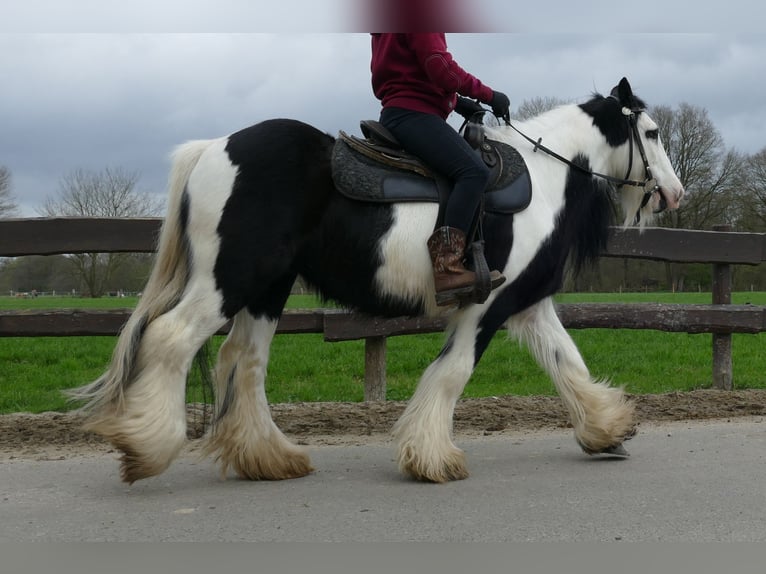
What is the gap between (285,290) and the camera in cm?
467

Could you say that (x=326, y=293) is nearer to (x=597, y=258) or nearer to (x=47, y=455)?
(x=597, y=258)

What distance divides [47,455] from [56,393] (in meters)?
3.12

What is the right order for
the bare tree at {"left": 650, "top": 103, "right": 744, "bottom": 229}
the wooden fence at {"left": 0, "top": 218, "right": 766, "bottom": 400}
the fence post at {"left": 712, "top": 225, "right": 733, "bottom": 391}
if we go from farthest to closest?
the bare tree at {"left": 650, "top": 103, "right": 744, "bottom": 229}, the fence post at {"left": 712, "top": 225, "right": 733, "bottom": 391}, the wooden fence at {"left": 0, "top": 218, "right": 766, "bottom": 400}

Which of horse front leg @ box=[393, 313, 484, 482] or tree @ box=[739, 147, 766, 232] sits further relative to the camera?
tree @ box=[739, 147, 766, 232]

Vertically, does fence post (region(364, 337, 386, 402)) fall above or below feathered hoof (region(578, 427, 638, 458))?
above

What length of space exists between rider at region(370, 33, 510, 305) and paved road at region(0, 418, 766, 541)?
1130mm

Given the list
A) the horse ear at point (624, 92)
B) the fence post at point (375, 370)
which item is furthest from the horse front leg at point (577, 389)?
the fence post at point (375, 370)

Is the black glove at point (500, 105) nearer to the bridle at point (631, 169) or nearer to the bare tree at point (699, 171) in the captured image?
the bridle at point (631, 169)

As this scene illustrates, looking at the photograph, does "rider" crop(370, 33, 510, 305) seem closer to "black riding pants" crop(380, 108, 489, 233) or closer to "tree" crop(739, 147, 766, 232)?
"black riding pants" crop(380, 108, 489, 233)

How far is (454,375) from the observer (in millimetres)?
4352

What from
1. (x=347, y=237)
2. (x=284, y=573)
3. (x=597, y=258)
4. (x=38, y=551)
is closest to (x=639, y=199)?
(x=597, y=258)

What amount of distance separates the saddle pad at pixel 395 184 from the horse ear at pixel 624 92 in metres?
1.11

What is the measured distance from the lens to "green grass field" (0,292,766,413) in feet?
26.3

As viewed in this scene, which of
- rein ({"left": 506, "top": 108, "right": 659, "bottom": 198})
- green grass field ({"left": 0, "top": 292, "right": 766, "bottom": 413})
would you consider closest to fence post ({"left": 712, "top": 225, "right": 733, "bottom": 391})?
green grass field ({"left": 0, "top": 292, "right": 766, "bottom": 413})
